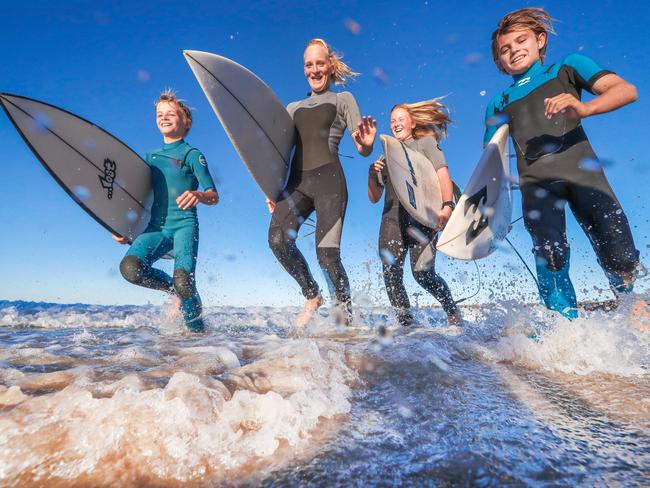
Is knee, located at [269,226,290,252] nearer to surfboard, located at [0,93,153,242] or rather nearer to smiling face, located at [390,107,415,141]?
surfboard, located at [0,93,153,242]

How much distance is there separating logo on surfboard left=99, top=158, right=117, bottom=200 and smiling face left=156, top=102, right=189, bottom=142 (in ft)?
2.94

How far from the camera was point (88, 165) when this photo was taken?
4.88 metres

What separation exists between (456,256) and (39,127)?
→ 16.4 ft

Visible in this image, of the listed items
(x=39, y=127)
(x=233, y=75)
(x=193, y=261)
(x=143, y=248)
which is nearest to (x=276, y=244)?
(x=193, y=261)

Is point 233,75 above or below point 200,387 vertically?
above

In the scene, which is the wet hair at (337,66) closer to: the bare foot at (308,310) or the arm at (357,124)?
the arm at (357,124)

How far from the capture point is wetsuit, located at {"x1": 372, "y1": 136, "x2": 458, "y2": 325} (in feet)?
13.7

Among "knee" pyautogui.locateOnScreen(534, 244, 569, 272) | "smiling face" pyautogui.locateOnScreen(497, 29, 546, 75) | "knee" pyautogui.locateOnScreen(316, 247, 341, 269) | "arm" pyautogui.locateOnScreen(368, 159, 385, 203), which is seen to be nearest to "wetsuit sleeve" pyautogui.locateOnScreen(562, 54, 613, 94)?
"smiling face" pyautogui.locateOnScreen(497, 29, 546, 75)

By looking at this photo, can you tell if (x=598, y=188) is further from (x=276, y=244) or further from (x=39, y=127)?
(x=39, y=127)

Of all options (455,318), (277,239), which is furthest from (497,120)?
(277,239)

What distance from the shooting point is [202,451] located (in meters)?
1.06

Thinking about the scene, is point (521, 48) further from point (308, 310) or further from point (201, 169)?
point (201, 169)

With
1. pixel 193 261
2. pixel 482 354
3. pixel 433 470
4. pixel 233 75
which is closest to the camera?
pixel 433 470

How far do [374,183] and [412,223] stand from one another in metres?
0.64
